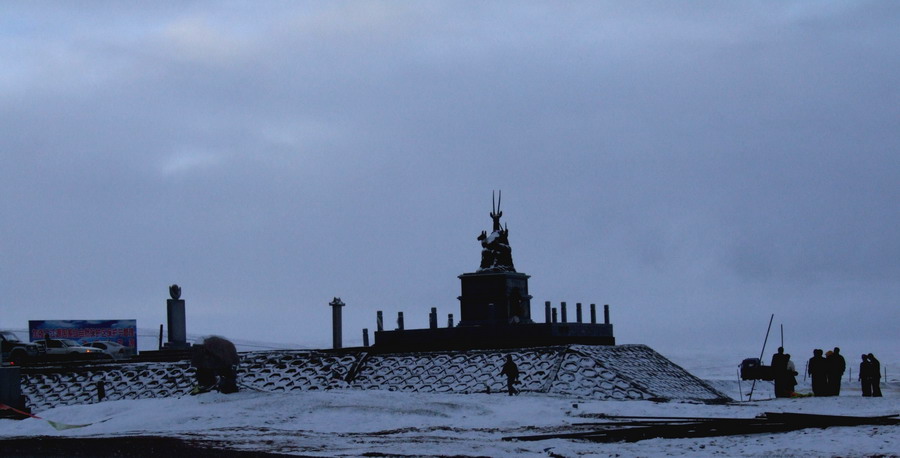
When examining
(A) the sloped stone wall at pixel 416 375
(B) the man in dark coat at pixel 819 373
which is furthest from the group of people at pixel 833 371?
(A) the sloped stone wall at pixel 416 375

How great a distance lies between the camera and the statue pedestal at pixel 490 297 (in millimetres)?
42156

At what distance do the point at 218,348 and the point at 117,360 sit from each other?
41.0ft

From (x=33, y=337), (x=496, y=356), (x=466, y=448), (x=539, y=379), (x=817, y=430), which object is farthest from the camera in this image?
(x=33, y=337)

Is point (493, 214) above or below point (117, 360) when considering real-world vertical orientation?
above

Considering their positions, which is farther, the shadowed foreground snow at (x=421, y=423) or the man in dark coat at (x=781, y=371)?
the man in dark coat at (x=781, y=371)

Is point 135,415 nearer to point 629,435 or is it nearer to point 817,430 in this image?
point 629,435

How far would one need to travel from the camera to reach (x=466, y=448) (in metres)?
17.0

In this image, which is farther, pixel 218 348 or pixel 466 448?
pixel 218 348

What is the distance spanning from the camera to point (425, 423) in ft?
76.1

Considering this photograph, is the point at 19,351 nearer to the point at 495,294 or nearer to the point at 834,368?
the point at 495,294

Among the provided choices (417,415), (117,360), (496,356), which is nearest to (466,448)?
(417,415)

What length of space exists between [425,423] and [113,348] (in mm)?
28219

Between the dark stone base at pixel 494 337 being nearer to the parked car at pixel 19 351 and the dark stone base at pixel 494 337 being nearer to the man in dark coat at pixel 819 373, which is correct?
the man in dark coat at pixel 819 373

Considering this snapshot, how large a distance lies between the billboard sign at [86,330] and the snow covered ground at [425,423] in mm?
24776
